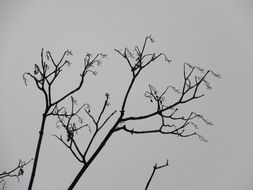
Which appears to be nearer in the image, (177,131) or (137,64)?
(177,131)

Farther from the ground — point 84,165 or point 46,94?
point 46,94

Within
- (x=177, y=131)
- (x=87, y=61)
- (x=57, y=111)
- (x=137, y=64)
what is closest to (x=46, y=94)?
(x=57, y=111)

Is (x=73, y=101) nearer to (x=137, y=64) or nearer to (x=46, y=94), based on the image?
(x=46, y=94)

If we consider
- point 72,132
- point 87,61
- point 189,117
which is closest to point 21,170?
point 72,132

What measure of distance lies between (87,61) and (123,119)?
4.75 ft

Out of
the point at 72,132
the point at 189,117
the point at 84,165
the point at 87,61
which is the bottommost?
the point at 84,165

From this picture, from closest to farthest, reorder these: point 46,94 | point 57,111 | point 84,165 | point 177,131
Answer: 1. point 84,165
2. point 177,131
3. point 46,94
4. point 57,111

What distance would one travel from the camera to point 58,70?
6.39m

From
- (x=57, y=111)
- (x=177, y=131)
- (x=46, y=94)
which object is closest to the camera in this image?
(x=177, y=131)

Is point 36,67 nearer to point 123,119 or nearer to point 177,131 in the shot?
point 123,119

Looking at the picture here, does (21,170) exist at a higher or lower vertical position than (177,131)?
lower

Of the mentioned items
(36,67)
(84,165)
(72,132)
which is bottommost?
(84,165)

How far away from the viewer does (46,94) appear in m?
5.96

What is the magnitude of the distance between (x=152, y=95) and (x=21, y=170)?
2125 mm
